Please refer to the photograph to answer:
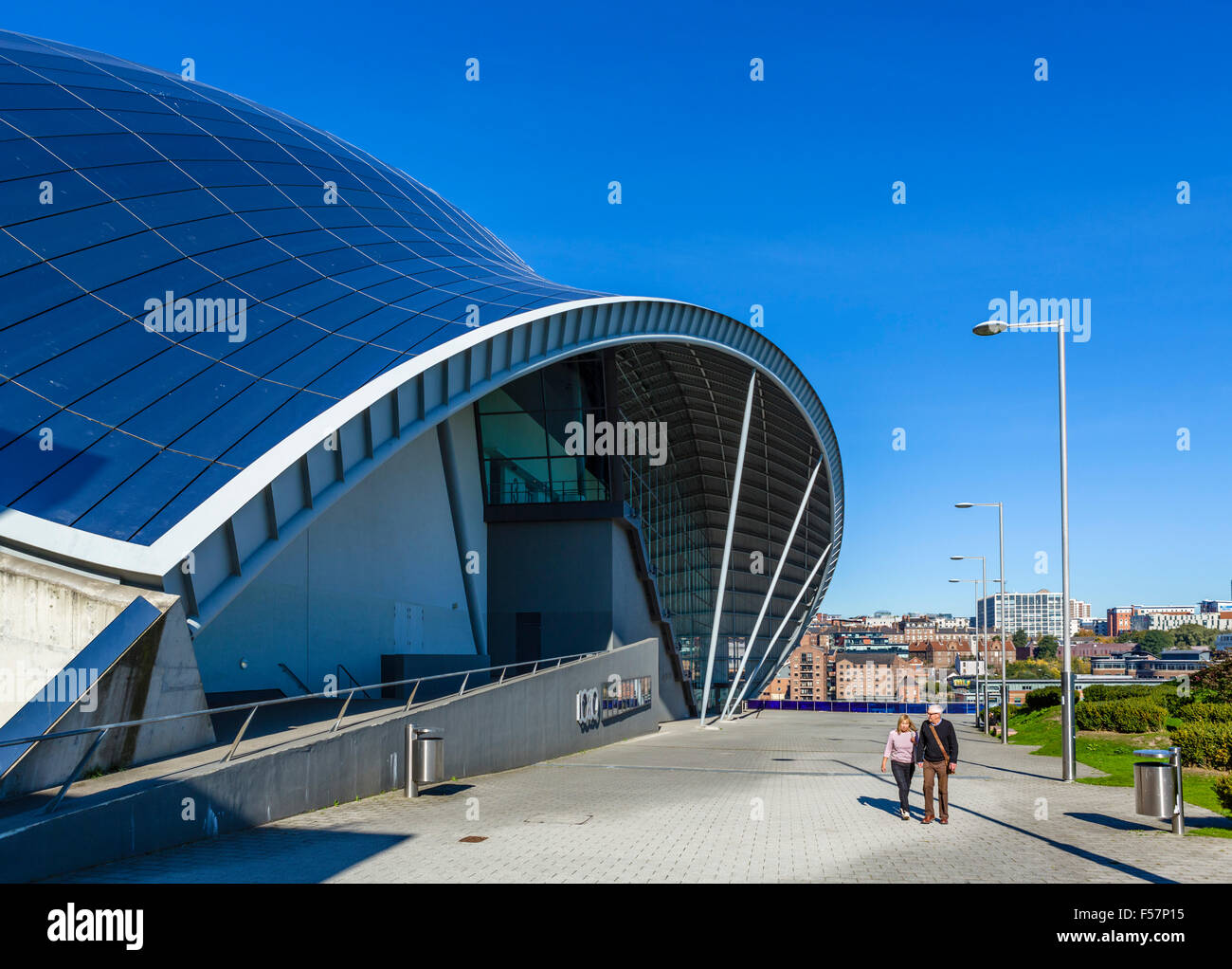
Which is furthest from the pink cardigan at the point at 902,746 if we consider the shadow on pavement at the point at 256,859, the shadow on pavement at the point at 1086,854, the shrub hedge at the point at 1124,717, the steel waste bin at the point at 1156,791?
the shrub hedge at the point at 1124,717

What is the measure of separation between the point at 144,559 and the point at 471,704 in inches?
265

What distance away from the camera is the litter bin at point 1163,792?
1221 cm

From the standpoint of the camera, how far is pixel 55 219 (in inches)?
684

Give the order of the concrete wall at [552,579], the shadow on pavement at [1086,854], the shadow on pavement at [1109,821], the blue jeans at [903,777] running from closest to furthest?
the shadow on pavement at [1086,854], the shadow on pavement at [1109,821], the blue jeans at [903,777], the concrete wall at [552,579]

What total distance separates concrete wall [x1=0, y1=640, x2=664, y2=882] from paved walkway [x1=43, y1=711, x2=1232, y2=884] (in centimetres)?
23

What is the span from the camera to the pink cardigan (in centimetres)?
1405

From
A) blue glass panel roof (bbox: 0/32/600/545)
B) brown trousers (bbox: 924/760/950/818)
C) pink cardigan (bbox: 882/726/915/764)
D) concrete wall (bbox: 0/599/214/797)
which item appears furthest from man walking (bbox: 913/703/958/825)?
blue glass panel roof (bbox: 0/32/600/545)

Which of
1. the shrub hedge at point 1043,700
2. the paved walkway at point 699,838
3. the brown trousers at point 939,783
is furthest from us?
the shrub hedge at point 1043,700

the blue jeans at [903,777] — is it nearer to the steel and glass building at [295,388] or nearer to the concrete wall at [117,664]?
the concrete wall at [117,664]

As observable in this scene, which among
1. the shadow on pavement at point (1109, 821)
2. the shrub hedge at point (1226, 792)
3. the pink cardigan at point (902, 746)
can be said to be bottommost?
the shadow on pavement at point (1109, 821)

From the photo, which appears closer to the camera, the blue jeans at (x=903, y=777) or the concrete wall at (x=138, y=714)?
the concrete wall at (x=138, y=714)

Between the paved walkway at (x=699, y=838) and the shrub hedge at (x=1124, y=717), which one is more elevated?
the paved walkway at (x=699, y=838)

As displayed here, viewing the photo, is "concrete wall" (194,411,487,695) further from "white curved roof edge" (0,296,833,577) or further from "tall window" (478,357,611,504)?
"white curved roof edge" (0,296,833,577)
